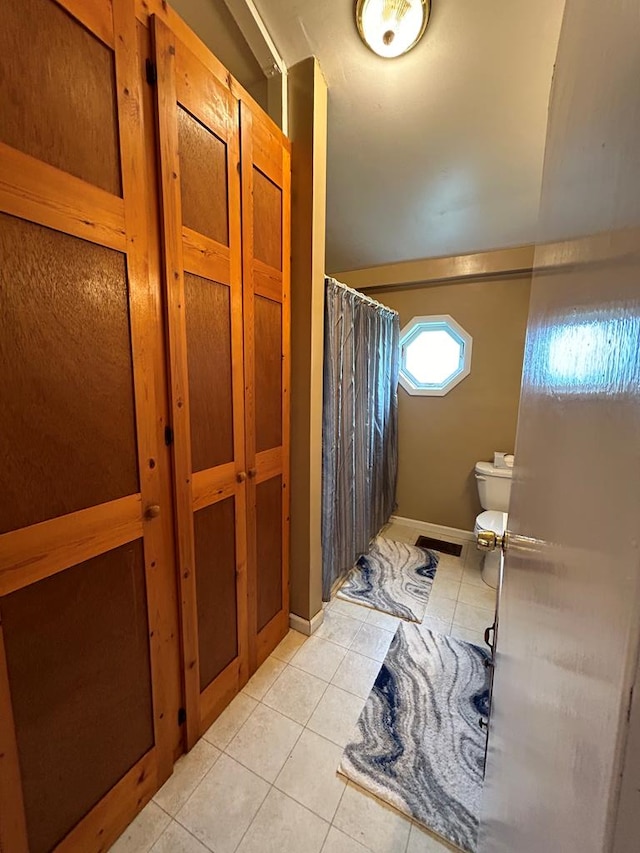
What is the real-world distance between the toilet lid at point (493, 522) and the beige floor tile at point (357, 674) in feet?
3.60

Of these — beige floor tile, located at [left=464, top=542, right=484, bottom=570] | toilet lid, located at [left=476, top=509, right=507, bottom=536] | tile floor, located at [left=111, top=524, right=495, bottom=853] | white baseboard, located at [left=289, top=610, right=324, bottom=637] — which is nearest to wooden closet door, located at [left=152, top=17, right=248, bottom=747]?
tile floor, located at [left=111, top=524, right=495, bottom=853]

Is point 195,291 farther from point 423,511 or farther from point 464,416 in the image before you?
point 423,511

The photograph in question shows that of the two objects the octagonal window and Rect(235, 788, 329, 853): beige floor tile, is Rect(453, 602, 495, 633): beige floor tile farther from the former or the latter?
the octagonal window

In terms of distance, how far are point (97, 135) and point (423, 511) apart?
121 inches

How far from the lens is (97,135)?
0.81m

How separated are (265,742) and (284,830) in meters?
0.26

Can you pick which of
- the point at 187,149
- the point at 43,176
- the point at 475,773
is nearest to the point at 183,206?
the point at 187,149

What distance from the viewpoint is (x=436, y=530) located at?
2.96 m

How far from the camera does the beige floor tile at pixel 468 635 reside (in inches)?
69.2

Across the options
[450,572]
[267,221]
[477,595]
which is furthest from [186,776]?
[267,221]

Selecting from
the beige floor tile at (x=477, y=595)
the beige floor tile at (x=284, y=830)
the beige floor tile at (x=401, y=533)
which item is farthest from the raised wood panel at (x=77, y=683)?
the beige floor tile at (x=401, y=533)

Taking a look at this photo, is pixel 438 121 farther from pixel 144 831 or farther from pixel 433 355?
pixel 144 831

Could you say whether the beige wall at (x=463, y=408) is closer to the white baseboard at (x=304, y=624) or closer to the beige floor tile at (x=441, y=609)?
the beige floor tile at (x=441, y=609)

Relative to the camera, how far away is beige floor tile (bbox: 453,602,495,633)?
74.0 inches
